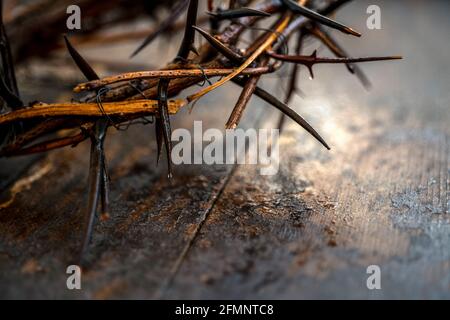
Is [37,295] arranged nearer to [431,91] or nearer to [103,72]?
[103,72]

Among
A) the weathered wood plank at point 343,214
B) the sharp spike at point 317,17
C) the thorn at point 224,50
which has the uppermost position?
the sharp spike at point 317,17

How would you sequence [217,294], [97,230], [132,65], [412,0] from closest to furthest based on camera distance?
[217,294] → [97,230] → [132,65] → [412,0]

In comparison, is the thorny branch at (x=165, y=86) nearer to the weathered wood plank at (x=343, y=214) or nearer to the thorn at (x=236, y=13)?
the thorn at (x=236, y=13)

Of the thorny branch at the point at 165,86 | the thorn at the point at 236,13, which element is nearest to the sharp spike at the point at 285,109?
the thorny branch at the point at 165,86

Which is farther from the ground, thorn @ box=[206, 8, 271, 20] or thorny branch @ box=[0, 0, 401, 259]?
thorn @ box=[206, 8, 271, 20]

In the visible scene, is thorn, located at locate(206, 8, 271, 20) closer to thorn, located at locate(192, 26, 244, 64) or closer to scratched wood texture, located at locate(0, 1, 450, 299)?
thorn, located at locate(192, 26, 244, 64)

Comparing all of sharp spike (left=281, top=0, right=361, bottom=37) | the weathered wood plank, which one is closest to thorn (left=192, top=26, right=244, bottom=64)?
sharp spike (left=281, top=0, right=361, bottom=37)

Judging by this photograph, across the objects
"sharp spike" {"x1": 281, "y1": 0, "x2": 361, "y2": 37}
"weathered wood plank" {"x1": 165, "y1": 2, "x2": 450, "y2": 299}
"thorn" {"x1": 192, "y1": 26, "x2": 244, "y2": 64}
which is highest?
"sharp spike" {"x1": 281, "y1": 0, "x2": 361, "y2": 37}

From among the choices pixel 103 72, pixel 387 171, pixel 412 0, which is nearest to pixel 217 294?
pixel 387 171
